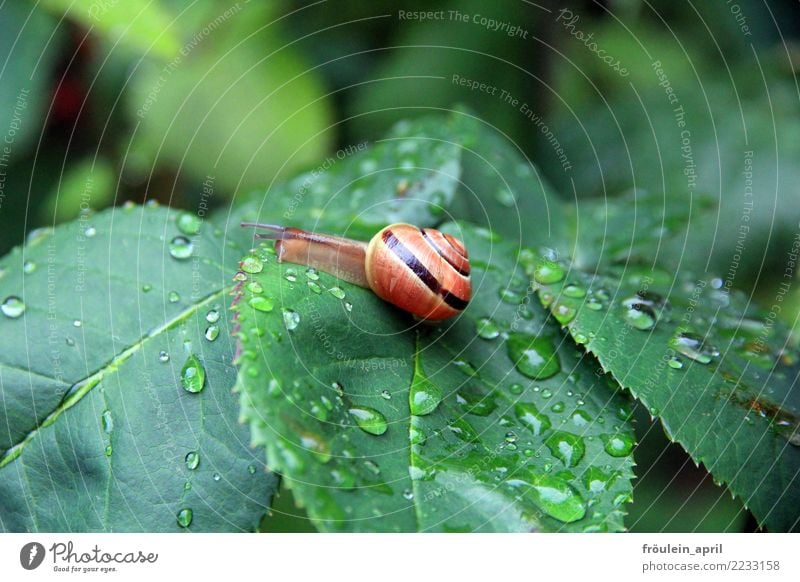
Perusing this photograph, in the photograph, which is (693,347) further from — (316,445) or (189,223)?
(189,223)

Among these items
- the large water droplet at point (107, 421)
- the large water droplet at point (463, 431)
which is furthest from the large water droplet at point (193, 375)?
the large water droplet at point (463, 431)

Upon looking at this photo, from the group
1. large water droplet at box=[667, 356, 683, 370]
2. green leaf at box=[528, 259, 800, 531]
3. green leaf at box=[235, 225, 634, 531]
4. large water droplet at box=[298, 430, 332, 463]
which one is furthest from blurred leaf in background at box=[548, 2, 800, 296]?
large water droplet at box=[298, 430, 332, 463]

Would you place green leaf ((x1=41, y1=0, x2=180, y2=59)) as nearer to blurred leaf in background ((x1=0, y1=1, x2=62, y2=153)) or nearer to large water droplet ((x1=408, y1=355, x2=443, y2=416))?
blurred leaf in background ((x1=0, y1=1, x2=62, y2=153))

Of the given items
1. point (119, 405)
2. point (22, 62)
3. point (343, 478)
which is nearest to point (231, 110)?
point (22, 62)

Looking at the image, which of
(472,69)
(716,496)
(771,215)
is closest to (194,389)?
(716,496)

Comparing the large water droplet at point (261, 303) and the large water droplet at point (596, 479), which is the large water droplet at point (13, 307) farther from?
the large water droplet at point (596, 479)
